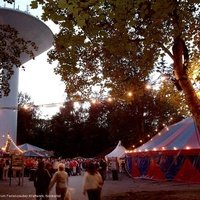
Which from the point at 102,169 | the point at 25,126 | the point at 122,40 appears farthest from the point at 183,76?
the point at 25,126

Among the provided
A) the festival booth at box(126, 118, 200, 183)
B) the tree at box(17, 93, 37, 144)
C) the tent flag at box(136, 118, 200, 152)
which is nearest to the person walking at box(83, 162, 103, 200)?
the festival booth at box(126, 118, 200, 183)

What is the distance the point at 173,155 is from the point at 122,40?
15.7 metres

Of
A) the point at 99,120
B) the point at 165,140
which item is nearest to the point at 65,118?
the point at 99,120

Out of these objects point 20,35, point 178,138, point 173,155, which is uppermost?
point 20,35

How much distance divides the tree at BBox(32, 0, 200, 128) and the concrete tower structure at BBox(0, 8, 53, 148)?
71.1 feet

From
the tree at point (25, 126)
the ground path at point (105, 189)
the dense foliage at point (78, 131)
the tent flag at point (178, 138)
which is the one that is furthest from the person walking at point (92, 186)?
the tree at point (25, 126)

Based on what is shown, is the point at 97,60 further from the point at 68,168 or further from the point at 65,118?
the point at 65,118

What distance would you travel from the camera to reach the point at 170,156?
24984 mm

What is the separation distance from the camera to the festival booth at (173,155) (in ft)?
77.0

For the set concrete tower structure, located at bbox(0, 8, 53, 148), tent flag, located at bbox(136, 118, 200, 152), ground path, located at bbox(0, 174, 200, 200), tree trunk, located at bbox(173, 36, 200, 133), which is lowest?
ground path, located at bbox(0, 174, 200, 200)

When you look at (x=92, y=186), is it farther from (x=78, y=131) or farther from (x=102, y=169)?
(x=78, y=131)

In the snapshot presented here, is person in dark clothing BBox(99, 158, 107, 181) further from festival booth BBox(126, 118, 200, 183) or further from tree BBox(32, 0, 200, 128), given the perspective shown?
tree BBox(32, 0, 200, 128)

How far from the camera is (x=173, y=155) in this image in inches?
959

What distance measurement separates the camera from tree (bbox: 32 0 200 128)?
7.49 m
